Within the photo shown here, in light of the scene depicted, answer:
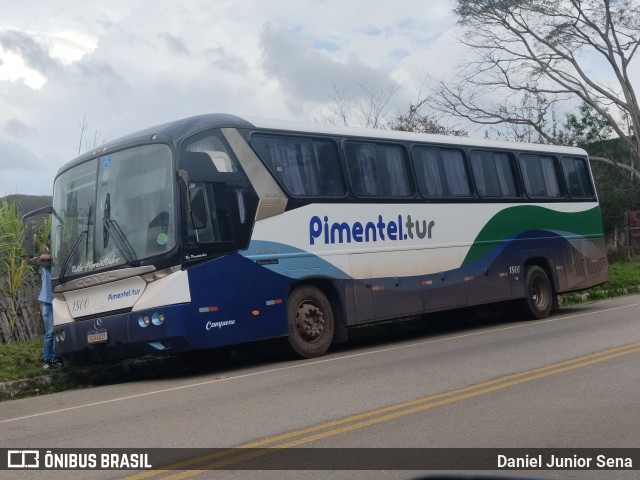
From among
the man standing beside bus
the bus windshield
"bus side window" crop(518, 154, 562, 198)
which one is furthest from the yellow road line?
"bus side window" crop(518, 154, 562, 198)

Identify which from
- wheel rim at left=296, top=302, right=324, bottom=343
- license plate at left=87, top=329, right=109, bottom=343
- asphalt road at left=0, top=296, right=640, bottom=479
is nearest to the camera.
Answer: asphalt road at left=0, top=296, right=640, bottom=479

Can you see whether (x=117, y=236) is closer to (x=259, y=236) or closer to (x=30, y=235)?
(x=30, y=235)

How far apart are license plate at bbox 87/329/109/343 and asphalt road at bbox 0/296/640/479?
0.74m

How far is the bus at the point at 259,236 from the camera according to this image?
43.2ft

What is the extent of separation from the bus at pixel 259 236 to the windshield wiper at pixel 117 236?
0.06 ft

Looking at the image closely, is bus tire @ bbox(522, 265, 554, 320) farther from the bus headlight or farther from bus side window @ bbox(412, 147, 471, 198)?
the bus headlight

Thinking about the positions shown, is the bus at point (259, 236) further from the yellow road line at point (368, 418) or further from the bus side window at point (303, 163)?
the yellow road line at point (368, 418)

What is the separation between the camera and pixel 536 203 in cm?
2003

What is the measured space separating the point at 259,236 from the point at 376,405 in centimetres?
→ 499

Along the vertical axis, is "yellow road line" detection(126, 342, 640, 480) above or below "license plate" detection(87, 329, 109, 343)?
below

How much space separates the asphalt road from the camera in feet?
25.8

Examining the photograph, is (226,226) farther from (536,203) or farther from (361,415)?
(536,203)

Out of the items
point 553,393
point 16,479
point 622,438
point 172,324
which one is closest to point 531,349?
point 553,393

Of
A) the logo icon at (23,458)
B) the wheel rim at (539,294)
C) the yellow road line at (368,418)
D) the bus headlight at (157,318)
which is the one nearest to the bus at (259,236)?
the bus headlight at (157,318)
